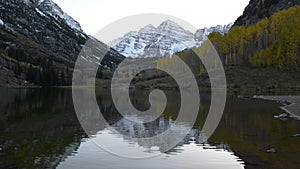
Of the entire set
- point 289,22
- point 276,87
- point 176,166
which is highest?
point 289,22

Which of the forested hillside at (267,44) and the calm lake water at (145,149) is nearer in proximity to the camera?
the calm lake water at (145,149)

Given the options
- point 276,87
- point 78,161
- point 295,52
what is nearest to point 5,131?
point 78,161

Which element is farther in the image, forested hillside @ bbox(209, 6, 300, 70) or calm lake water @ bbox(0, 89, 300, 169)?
forested hillside @ bbox(209, 6, 300, 70)

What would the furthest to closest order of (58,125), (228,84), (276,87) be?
(228,84)
(276,87)
(58,125)

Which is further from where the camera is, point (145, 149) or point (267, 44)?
point (267, 44)

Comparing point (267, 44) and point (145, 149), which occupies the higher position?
point (267, 44)

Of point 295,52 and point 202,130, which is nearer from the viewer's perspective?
point 202,130

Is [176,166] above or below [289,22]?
below

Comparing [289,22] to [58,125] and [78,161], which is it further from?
[78,161]

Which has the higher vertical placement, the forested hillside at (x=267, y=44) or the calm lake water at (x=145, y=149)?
the forested hillside at (x=267, y=44)

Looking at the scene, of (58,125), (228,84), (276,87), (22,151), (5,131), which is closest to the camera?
(22,151)

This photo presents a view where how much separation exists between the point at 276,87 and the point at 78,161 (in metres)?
116

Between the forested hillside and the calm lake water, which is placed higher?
the forested hillside

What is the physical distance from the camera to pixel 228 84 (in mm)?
145875
